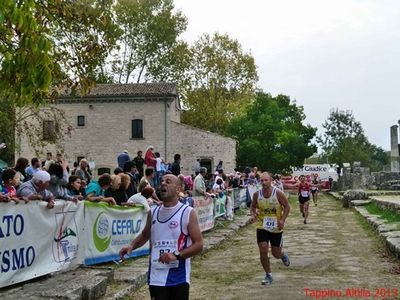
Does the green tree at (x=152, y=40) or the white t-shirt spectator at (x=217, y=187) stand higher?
the green tree at (x=152, y=40)

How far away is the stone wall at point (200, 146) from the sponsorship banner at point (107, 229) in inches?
1314

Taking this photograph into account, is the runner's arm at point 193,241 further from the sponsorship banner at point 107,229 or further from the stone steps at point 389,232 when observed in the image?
the stone steps at point 389,232

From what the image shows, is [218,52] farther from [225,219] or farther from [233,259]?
[233,259]

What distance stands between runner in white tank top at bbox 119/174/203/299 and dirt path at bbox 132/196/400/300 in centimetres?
340

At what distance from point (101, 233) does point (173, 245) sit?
17.4 ft

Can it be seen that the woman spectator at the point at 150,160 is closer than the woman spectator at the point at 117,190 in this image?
No

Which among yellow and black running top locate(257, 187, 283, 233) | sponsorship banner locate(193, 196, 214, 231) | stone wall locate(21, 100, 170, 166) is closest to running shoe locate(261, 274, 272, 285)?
yellow and black running top locate(257, 187, 283, 233)

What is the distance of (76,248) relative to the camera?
9.45 meters

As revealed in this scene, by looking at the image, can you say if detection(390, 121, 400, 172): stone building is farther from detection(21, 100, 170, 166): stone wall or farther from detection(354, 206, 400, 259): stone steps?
detection(354, 206, 400, 259): stone steps

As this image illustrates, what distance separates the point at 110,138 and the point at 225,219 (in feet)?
85.7

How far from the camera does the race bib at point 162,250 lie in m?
5.29

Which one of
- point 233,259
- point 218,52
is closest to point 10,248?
point 233,259

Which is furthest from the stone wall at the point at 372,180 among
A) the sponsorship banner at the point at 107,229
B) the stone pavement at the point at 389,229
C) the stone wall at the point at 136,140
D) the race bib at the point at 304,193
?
the sponsorship banner at the point at 107,229

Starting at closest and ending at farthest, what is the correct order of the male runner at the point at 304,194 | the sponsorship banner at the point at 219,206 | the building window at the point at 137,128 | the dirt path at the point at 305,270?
the dirt path at the point at 305,270
the sponsorship banner at the point at 219,206
the male runner at the point at 304,194
the building window at the point at 137,128
